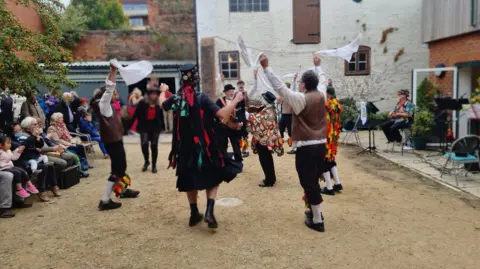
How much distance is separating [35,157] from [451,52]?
34.0 ft

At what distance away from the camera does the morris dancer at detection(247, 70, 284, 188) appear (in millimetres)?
6938

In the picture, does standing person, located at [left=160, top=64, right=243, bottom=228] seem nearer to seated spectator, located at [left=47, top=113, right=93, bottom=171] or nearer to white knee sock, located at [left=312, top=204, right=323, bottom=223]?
white knee sock, located at [left=312, top=204, right=323, bottom=223]

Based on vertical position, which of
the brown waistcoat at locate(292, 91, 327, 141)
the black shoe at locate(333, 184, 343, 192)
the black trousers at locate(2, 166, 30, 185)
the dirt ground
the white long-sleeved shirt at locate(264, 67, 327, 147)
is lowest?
the dirt ground

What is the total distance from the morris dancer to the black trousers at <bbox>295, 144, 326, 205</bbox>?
6.76 feet

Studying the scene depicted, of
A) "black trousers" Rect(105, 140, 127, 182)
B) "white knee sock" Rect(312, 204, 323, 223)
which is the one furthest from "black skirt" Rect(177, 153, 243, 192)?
"black trousers" Rect(105, 140, 127, 182)

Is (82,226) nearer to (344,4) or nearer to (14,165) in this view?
(14,165)

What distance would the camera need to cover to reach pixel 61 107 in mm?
9664

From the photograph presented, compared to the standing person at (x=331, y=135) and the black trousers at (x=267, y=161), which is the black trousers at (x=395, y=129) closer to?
the standing person at (x=331, y=135)

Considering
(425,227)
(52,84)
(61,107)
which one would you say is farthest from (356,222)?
(61,107)

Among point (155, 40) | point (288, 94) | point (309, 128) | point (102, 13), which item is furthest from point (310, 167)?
point (102, 13)

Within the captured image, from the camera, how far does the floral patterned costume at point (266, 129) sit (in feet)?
22.7

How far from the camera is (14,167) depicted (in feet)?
20.0

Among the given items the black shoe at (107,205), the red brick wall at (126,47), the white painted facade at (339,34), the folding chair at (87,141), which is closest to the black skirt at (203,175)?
the black shoe at (107,205)

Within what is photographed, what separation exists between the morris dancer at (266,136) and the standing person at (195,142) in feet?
6.92
